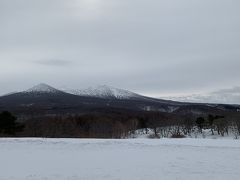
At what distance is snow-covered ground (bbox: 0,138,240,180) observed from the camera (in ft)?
45.6

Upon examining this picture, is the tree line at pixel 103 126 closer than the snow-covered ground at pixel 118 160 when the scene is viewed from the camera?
No

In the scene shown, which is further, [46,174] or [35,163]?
[35,163]

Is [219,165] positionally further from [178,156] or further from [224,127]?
[224,127]

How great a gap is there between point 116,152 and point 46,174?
720 centimetres

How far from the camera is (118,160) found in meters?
18.0

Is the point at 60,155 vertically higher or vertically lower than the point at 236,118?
lower

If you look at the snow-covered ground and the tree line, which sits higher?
the tree line

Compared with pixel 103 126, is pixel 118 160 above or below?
below

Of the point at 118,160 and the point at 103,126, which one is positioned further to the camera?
the point at 103,126

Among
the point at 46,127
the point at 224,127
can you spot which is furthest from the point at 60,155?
the point at 224,127

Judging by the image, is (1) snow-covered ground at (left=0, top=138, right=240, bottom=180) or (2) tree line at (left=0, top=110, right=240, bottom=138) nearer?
(1) snow-covered ground at (left=0, top=138, right=240, bottom=180)

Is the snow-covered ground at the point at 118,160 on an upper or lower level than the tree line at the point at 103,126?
lower

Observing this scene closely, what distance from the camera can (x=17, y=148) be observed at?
21906 millimetres

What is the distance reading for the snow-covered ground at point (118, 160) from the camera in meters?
13.9
